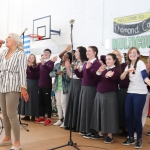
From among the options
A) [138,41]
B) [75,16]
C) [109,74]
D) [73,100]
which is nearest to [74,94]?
[73,100]

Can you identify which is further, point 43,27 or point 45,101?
point 43,27

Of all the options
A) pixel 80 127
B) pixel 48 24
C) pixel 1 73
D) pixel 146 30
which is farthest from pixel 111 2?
pixel 1 73

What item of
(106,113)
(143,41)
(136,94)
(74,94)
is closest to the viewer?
(136,94)

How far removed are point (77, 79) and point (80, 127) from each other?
2.50 ft

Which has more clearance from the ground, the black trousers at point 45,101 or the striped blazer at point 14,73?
the striped blazer at point 14,73

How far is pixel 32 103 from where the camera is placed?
14.0ft

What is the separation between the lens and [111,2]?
5.23 meters

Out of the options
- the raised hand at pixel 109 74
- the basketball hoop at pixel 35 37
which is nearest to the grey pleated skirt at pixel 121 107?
the raised hand at pixel 109 74

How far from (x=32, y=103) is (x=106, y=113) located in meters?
1.80

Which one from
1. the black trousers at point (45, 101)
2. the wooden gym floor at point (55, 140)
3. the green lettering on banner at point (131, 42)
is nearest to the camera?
the wooden gym floor at point (55, 140)

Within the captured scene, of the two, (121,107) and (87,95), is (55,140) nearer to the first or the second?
(87,95)

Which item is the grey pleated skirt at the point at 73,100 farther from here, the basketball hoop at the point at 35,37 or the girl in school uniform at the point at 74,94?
the basketball hoop at the point at 35,37

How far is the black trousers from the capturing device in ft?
13.7

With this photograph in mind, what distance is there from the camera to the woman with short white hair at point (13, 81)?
2.43 metres
